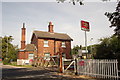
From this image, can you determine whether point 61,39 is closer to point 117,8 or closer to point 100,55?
point 100,55

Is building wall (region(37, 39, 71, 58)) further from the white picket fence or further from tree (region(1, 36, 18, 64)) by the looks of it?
the white picket fence

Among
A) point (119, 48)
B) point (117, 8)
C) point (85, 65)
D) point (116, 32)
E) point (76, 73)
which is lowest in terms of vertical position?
point (76, 73)

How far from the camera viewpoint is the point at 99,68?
35.0 ft

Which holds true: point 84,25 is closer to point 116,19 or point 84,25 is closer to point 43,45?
point 116,19

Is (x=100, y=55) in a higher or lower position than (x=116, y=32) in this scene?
lower

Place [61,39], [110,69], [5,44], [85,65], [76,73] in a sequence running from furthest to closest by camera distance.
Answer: [5,44] < [61,39] < [76,73] < [85,65] < [110,69]

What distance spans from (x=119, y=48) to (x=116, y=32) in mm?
2952

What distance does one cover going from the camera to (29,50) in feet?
99.5

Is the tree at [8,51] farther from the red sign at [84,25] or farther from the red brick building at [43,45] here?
the red sign at [84,25]

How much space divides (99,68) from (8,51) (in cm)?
3873

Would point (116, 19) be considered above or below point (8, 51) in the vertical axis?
above

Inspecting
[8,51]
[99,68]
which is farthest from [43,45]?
[99,68]

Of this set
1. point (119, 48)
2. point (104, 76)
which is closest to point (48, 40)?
point (119, 48)

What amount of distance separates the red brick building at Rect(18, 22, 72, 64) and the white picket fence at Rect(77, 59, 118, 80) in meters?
17.8
